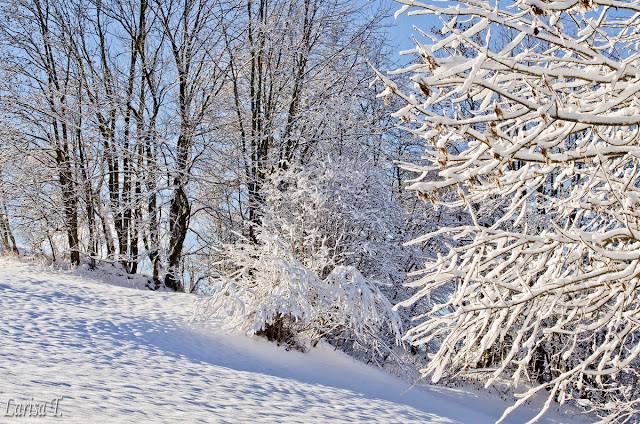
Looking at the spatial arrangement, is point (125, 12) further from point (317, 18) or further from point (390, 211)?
point (390, 211)

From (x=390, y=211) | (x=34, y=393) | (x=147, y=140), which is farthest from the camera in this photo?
(x=147, y=140)

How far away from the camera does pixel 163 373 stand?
16.6 ft

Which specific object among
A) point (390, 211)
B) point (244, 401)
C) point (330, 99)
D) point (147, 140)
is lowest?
point (244, 401)

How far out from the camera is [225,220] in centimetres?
1172

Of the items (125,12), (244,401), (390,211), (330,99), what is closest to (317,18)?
(330,99)

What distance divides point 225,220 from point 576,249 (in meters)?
9.98

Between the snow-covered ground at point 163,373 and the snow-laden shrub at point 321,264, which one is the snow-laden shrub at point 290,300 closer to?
the snow-laden shrub at point 321,264

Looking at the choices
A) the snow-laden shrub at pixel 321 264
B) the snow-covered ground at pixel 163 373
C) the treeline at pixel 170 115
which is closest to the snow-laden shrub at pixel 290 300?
the snow-laden shrub at pixel 321 264

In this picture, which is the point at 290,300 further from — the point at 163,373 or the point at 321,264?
the point at 163,373

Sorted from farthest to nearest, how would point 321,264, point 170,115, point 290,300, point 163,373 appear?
point 170,115
point 321,264
point 290,300
point 163,373

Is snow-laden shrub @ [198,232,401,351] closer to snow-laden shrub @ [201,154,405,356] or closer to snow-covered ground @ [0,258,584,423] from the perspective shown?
snow-laden shrub @ [201,154,405,356]

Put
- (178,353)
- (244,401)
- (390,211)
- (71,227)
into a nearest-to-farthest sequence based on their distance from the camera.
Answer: (244,401)
(178,353)
(390,211)
(71,227)

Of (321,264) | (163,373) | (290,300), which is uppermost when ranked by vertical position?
(321,264)

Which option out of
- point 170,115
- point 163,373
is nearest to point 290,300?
point 163,373
